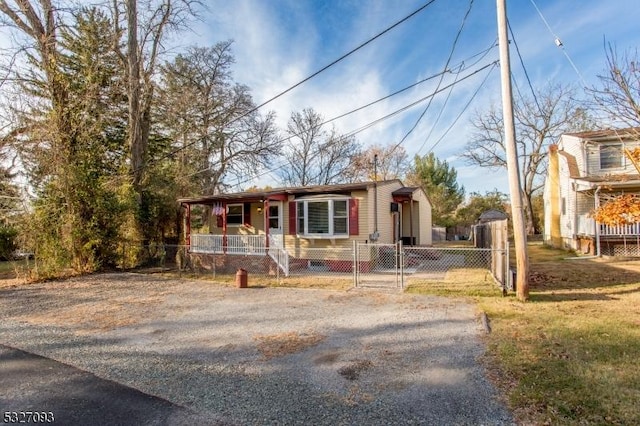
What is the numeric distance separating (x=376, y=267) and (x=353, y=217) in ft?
7.21

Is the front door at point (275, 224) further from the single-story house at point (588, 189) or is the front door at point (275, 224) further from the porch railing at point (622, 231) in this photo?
the porch railing at point (622, 231)

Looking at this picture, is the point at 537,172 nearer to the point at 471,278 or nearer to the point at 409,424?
the point at 471,278

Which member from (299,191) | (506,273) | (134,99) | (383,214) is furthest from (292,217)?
(134,99)

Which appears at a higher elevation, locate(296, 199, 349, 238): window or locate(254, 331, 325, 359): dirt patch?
locate(296, 199, 349, 238): window

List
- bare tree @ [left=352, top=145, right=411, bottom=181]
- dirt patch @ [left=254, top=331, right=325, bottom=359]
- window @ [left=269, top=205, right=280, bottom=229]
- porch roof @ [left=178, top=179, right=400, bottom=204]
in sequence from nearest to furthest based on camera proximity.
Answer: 1. dirt patch @ [left=254, top=331, right=325, bottom=359]
2. porch roof @ [left=178, top=179, right=400, bottom=204]
3. window @ [left=269, top=205, right=280, bottom=229]
4. bare tree @ [left=352, top=145, right=411, bottom=181]

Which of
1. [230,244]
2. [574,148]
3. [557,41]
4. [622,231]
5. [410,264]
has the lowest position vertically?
[410,264]

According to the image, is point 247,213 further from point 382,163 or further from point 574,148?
point 382,163

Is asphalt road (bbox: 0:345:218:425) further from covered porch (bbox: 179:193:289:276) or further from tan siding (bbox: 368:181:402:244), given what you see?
tan siding (bbox: 368:181:402:244)

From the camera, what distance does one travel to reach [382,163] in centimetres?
3819

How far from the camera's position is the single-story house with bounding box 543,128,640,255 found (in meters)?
14.0

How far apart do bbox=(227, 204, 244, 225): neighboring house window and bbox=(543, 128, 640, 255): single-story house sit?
13.3 metres

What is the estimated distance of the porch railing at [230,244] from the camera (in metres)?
13.2

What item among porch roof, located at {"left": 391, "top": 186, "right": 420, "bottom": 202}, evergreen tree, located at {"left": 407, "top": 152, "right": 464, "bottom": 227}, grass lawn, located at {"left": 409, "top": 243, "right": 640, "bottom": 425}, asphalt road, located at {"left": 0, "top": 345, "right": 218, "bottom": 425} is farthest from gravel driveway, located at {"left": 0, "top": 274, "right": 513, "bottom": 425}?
evergreen tree, located at {"left": 407, "top": 152, "right": 464, "bottom": 227}

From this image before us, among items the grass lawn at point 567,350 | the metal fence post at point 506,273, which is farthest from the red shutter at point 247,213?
the metal fence post at point 506,273
